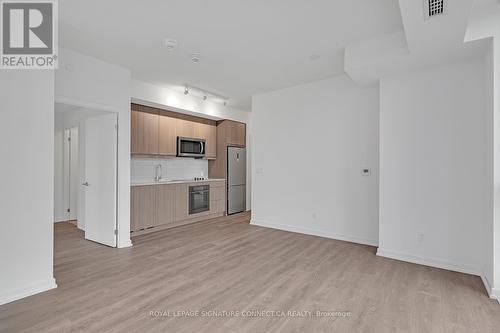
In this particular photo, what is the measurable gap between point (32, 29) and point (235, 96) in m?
3.63

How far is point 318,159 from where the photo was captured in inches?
186

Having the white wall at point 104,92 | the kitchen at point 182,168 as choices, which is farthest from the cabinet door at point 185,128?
the white wall at point 104,92

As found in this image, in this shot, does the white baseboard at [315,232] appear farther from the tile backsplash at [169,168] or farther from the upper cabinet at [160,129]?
the upper cabinet at [160,129]

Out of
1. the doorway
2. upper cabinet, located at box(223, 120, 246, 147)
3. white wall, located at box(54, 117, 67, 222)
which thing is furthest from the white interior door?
upper cabinet, located at box(223, 120, 246, 147)

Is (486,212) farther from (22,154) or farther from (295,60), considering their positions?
(22,154)

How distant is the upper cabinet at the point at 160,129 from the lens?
4887 mm

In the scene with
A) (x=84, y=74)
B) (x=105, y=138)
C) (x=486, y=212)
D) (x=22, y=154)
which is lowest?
(x=486, y=212)

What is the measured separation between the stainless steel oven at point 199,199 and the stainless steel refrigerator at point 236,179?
0.75 metres

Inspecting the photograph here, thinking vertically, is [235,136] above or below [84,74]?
below

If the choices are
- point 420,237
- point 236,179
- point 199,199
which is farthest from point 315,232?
point 236,179

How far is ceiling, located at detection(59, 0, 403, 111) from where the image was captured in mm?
2516

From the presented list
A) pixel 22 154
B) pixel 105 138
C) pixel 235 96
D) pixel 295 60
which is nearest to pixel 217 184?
pixel 235 96

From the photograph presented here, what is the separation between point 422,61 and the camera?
3.15 meters

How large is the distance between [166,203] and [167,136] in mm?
1412
